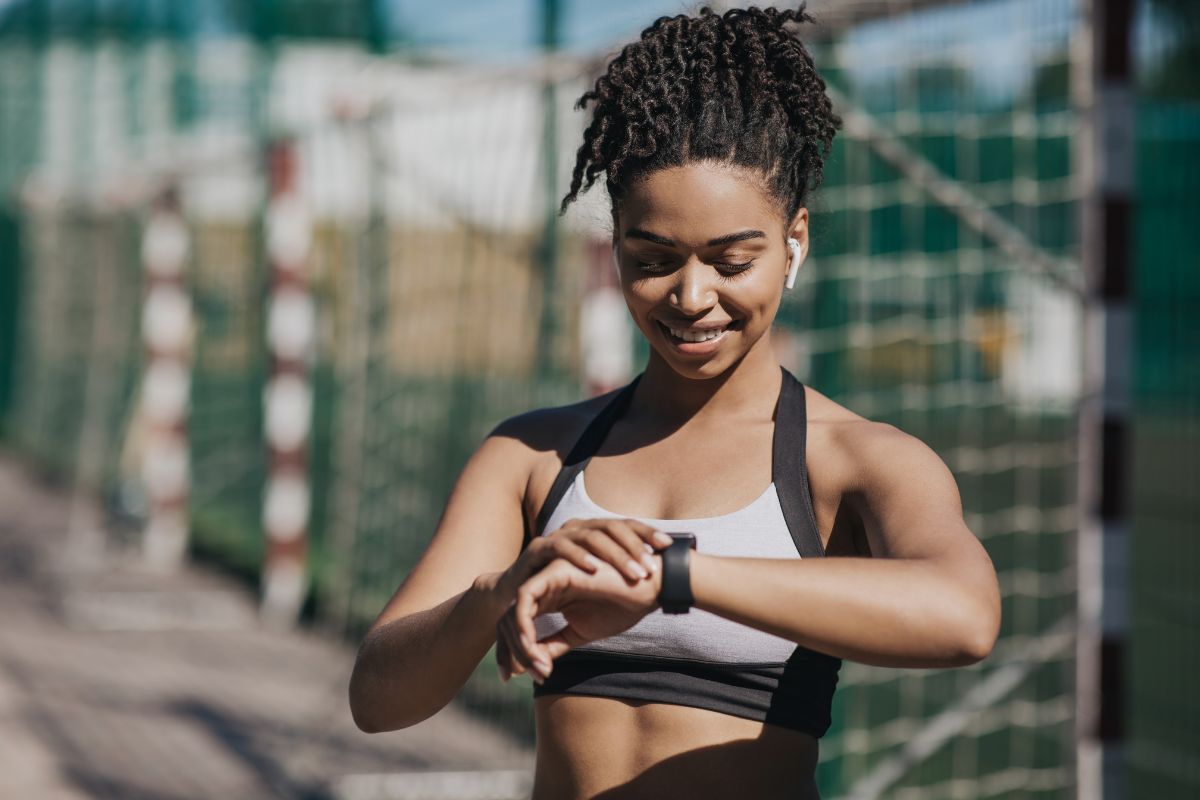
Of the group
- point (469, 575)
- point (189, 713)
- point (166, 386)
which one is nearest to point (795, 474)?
point (469, 575)

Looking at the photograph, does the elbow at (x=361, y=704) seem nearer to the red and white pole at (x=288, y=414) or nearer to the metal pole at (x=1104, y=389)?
the metal pole at (x=1104, y=389)

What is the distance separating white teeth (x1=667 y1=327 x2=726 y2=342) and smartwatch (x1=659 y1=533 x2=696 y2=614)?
15.0 inches

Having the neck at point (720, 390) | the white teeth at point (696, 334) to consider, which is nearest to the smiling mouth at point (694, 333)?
the white teeth at point (696, 334)

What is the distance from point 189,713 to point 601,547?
209 inches

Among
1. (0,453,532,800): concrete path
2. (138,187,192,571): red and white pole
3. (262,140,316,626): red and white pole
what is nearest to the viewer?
(0,453,532,800): concrete path

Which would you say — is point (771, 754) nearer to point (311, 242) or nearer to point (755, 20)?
point (755, 20)

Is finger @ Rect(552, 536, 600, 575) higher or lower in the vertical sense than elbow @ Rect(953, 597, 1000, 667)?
higher

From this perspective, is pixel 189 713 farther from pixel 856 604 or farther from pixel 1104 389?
pixel 856 604

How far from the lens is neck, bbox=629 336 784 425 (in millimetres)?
2037

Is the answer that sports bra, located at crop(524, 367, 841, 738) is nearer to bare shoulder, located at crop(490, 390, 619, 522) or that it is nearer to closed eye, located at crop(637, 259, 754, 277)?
bare shoulder, located at crop(490, 390, 619, 522)

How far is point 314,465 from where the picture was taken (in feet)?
28.7

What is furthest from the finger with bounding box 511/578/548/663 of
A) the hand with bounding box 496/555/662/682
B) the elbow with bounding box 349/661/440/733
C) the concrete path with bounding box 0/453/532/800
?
the concrete path with bounding box 0/453/532/800

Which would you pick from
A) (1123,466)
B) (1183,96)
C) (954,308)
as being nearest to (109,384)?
(1183,96)

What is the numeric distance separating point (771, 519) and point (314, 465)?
7094mm
